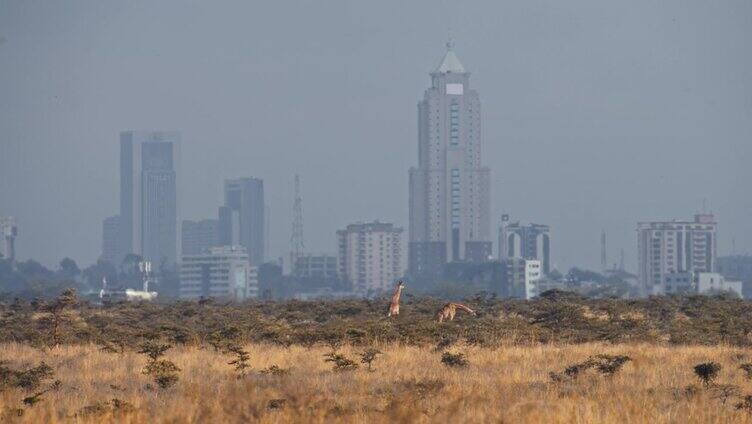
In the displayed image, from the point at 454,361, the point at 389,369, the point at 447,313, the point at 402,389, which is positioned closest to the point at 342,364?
the point at 389,369

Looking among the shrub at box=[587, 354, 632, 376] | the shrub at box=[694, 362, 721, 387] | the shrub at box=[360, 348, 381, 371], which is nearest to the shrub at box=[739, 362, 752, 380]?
the shrub at box=[694, 362, 721, 387]

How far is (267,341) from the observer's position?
3712cm

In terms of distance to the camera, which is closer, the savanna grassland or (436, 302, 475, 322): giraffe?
the savanna grassland

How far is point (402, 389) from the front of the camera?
79.0 feet

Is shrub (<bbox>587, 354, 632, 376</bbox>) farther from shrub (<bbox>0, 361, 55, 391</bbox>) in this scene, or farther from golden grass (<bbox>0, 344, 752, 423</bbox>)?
shrub (<bbox>0, 361, 55, 391</bbox>)

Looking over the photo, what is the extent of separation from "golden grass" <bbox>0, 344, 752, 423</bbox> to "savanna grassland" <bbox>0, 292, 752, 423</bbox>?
0.04 metres

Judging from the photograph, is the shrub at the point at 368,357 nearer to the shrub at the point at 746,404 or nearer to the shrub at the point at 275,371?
the shrub at the point at 275,371

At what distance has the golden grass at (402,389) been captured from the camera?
20297 mm

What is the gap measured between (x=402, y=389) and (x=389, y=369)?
4.93m

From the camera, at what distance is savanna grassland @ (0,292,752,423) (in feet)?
69.2

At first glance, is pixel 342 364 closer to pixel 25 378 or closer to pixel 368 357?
pixel 368 357

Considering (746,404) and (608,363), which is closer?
(746,404)

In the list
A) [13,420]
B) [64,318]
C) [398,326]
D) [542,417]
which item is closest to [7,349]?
[398,326]

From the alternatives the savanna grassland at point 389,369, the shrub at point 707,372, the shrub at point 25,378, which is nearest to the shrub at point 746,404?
the savanna grassland at point 389,369
